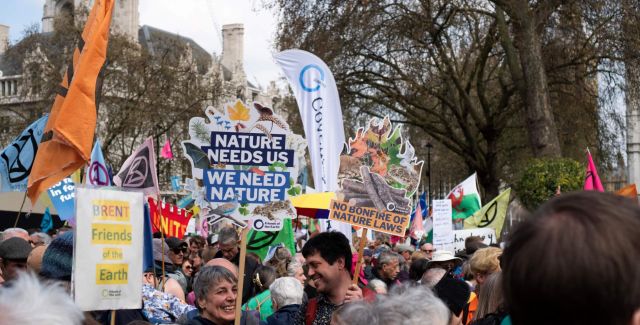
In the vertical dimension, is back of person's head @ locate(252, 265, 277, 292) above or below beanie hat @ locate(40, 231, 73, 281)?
below

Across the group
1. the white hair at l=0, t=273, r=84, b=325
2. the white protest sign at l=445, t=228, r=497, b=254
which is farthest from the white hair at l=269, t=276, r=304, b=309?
the white protest sign at l=445, t=228, r=497, b=254

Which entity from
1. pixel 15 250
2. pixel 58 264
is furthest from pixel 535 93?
pixel 58 264

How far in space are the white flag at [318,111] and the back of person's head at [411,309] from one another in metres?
7.19

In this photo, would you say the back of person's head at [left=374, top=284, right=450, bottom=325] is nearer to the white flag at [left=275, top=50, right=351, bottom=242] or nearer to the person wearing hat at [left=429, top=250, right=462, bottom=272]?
the person wearing hat at [left=429, top=250, right=462, bottom=272]

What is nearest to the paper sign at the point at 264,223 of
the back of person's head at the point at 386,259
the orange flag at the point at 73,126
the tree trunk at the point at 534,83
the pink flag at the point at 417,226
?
the orange flag at the point at 73,126

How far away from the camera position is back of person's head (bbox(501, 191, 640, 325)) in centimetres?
173

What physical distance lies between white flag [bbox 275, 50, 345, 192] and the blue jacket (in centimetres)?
329

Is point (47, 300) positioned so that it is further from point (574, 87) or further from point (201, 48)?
point (201, 48)

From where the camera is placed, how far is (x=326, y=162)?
10734 millimetres

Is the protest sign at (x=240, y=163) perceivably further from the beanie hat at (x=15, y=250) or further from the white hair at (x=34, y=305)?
the white hair at (x=34, y=305)

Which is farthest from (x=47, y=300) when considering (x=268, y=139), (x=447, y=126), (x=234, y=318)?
(x=447, y=126)

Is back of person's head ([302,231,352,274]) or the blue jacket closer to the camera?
back of person's head ([302,231,352,274])

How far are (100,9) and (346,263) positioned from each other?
3.11 metres

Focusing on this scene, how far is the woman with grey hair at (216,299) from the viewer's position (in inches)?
215
